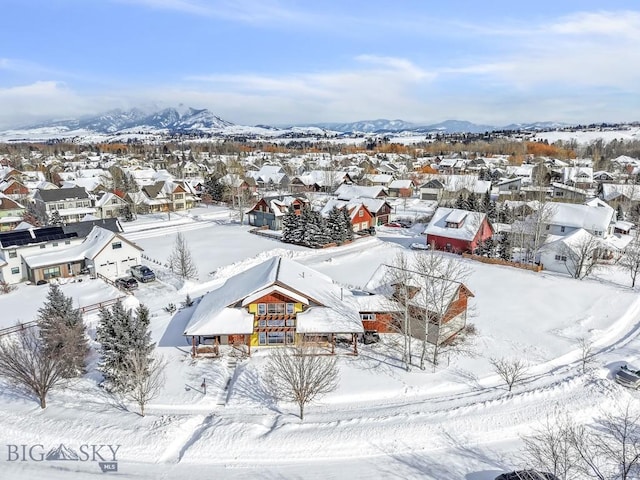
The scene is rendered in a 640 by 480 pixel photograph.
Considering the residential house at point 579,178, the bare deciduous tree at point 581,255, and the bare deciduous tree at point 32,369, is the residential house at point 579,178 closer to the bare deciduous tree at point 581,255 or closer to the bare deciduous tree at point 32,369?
the bare deciduous tree at point 581,255

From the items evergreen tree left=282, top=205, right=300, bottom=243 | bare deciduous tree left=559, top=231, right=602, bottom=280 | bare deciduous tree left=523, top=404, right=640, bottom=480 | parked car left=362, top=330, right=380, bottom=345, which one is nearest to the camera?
bare deciduous tree left=523, top=404, right=640, bottom=480

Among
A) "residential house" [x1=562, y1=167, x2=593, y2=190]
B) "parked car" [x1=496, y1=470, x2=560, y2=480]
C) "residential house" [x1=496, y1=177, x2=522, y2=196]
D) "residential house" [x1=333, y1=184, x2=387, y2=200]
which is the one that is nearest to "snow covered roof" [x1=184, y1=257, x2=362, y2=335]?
"parked car" [x1=496, y1=470, x2=560, y2=480]

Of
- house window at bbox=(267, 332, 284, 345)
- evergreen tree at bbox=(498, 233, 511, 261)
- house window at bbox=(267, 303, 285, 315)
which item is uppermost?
house window at bbox=(267, 303, 285, 315)

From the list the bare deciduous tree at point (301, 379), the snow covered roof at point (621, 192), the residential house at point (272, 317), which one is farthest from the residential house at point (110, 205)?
the snow covered roof at point (621, 192)

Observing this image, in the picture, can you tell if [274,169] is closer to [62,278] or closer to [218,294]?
[62,278]

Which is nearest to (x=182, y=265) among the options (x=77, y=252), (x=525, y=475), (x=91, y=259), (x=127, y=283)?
(x=127, y=283)

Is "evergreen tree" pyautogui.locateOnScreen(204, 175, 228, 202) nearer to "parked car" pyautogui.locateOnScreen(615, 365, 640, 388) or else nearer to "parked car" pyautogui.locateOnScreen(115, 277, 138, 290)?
"parked car" pyautogui.locateOnScreen(115, 277, 138, 290)

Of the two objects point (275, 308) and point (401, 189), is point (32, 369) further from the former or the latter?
point (401, 189)

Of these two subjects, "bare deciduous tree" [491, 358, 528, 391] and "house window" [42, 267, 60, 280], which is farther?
"house window" [42, 267, 60, 280]
